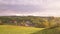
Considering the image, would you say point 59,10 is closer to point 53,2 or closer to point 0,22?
point 53,2

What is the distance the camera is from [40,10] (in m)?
1.23

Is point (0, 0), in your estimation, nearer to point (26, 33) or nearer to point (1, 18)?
point (1, 18)

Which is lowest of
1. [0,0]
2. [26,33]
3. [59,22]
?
[26,33]

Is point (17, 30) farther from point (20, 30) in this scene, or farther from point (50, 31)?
point (50, 31)

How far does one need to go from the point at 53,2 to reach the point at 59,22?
0.69 feet

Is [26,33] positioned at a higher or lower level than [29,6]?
lower

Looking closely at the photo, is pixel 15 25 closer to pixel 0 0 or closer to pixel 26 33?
pixel 26 33

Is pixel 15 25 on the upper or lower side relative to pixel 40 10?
lower

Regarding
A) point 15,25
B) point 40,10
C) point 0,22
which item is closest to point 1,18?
point 0,22

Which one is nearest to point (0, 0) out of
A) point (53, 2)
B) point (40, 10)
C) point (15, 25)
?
point (15, 25)

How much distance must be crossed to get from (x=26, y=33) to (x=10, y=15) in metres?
0.25

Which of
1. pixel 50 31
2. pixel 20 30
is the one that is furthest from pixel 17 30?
pixel 50 31

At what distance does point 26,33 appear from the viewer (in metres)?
1.22

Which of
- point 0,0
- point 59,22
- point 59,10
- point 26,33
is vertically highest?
point 0,0
